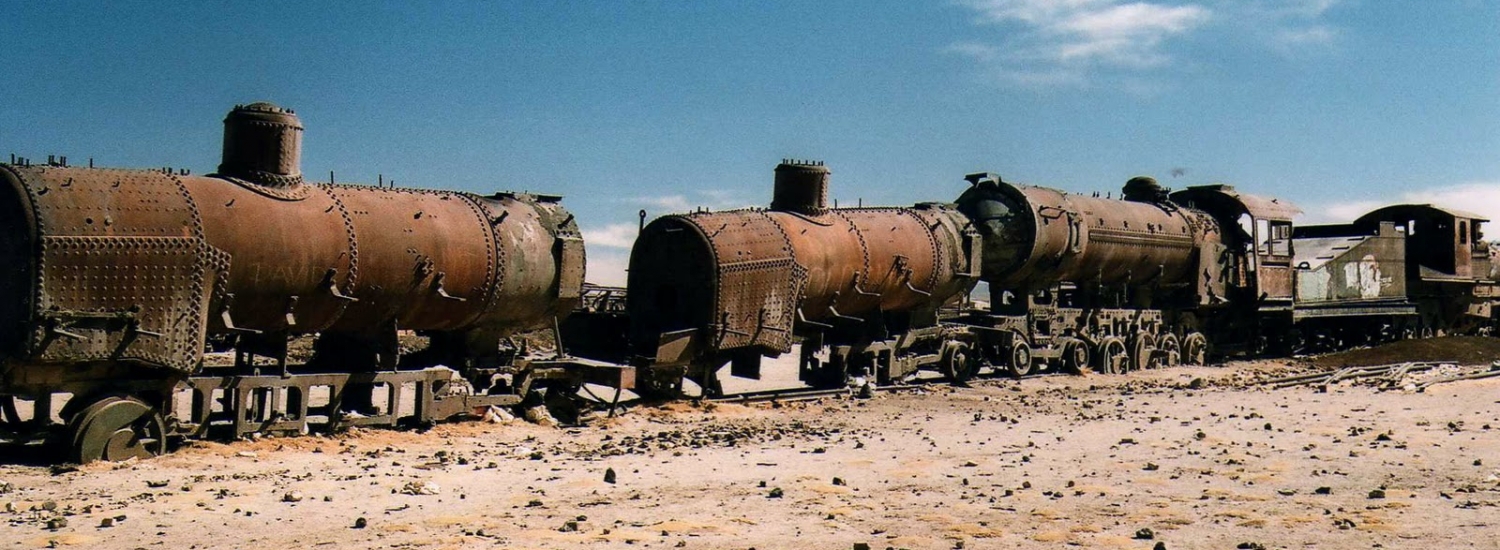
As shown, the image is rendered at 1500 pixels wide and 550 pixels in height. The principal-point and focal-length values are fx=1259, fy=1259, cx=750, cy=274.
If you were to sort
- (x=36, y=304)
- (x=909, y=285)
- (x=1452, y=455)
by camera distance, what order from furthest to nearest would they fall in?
(x=909, y=285), (x=1452, y=455), (x=36, y=304)

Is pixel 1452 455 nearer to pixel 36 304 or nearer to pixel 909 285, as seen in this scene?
pixel 909 285

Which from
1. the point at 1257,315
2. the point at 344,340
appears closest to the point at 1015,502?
the point at 344,340

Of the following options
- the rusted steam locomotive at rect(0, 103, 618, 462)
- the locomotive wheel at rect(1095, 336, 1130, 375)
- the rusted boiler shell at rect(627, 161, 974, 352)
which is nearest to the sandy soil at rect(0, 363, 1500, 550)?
the rusted steam locomotive at rect(0, 103, 618, 462)

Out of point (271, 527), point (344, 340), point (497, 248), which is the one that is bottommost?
point (271, 527)

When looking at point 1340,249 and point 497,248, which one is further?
point 1340,249

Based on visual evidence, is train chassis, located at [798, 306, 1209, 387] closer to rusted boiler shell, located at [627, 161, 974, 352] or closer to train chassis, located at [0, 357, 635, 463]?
rusted boiler shell, located at [627, 161, 974, 352]

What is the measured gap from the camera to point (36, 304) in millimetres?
10086

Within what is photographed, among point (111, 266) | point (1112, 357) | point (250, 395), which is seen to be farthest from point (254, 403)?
point (1112, 357)

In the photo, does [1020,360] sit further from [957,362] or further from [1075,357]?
[1075,357]

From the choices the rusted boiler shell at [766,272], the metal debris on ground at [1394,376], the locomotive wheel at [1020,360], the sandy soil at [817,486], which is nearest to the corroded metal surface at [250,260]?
the sandy soil at [817,486]

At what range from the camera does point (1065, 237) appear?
21.8 meters

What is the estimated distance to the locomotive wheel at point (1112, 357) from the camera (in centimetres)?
2325

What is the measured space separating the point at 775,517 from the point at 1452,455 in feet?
22.3

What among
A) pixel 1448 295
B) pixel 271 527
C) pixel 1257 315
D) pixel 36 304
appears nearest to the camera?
pixel 271 527
